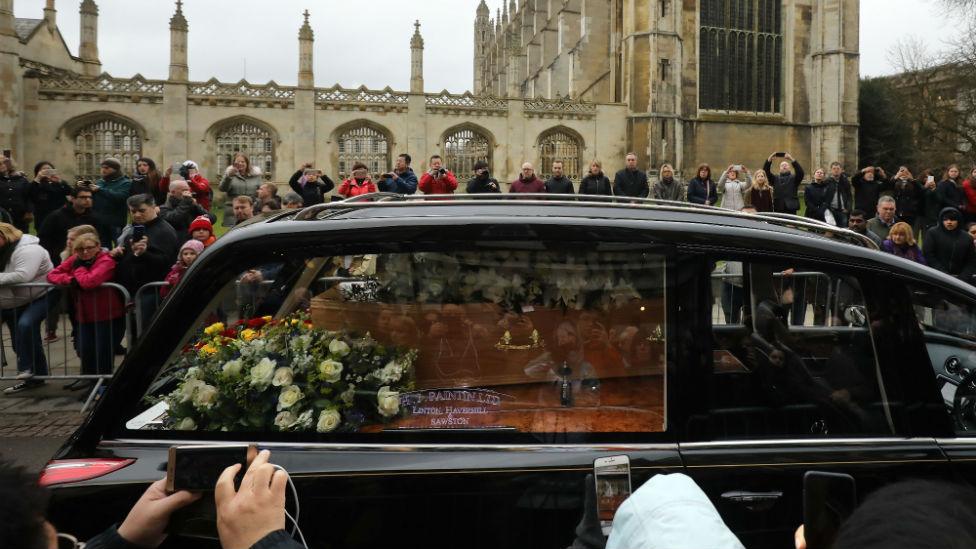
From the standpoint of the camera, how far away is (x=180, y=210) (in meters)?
8.98

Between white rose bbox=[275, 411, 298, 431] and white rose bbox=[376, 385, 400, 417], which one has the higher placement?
white rose bbox=[376, 385, 400, 417]

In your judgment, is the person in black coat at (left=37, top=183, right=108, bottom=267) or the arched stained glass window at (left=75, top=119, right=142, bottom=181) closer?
the person in black coat at (left=37, top=183, right=108, bottom=267)

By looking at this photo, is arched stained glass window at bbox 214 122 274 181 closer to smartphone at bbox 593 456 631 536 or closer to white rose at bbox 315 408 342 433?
white rose at bbox 315 408 342 433

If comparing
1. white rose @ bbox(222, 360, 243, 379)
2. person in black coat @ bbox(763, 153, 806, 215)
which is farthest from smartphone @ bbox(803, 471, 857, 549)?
person in black coat @ bbox(763, 153, 806, 215)

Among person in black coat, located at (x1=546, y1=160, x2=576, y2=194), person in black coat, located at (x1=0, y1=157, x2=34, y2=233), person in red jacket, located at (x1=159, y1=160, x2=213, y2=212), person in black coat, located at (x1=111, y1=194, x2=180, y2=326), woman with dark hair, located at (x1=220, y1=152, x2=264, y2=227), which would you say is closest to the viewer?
person in black coat, located at (x1=111, y1=194, x2=180, y2=326)

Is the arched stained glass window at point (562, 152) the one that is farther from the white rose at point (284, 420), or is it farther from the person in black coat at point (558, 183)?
the white rose at point (284, 420)

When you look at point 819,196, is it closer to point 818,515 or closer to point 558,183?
point 558,183

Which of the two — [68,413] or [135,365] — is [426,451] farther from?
[68,413]

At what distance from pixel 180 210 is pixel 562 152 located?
30.2 meters

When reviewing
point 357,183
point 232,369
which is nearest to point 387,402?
point 232,369

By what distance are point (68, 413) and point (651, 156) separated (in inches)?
1304

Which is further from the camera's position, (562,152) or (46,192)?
(562,152)

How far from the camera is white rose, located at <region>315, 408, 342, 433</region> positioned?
91.4 inches

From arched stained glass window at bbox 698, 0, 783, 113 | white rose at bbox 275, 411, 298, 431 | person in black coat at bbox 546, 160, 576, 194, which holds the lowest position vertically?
white rose at bbox 275, 411, 298, 431
